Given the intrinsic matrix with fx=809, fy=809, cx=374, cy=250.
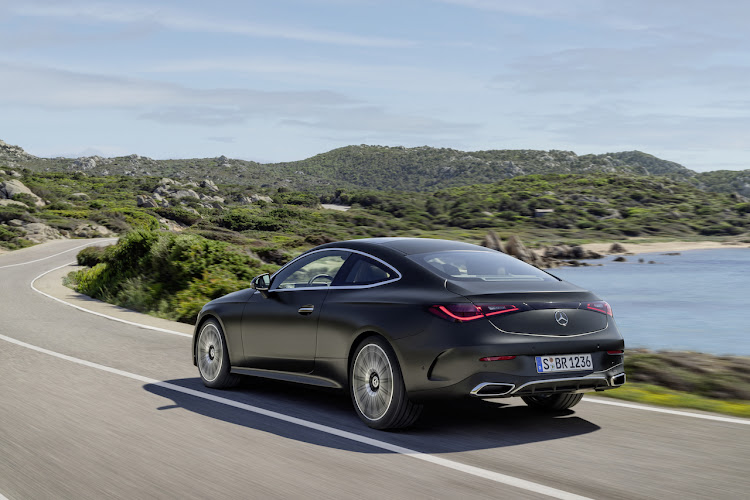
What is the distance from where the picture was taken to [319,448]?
591 centimetres

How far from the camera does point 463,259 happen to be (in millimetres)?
6848

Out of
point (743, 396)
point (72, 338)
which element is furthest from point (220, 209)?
point (743, 396)

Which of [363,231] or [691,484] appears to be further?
[363,231]

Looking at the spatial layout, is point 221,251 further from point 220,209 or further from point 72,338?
point 220,209

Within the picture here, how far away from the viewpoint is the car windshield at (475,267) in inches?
257

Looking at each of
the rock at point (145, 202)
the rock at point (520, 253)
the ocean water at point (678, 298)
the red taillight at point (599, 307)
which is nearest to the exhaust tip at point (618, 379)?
the red taillight at point (599, 307)

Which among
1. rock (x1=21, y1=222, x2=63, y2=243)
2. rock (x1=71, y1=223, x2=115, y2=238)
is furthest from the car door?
rock (x1=71, y1=223, x2=115, y2=238)

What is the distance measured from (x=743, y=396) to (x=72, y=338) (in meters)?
10.2

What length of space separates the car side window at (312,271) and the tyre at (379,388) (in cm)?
93

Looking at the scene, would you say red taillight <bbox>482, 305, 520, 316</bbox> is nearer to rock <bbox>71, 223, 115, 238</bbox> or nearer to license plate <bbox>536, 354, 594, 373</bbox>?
license plate <bbox>536, 354, 594, 373</bbox>

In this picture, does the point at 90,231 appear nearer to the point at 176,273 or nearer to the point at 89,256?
the point at 89,256

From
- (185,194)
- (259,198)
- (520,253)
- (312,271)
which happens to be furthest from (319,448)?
(185,194)

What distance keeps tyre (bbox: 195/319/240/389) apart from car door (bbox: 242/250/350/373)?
45 cm

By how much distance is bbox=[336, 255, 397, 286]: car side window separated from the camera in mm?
6738
